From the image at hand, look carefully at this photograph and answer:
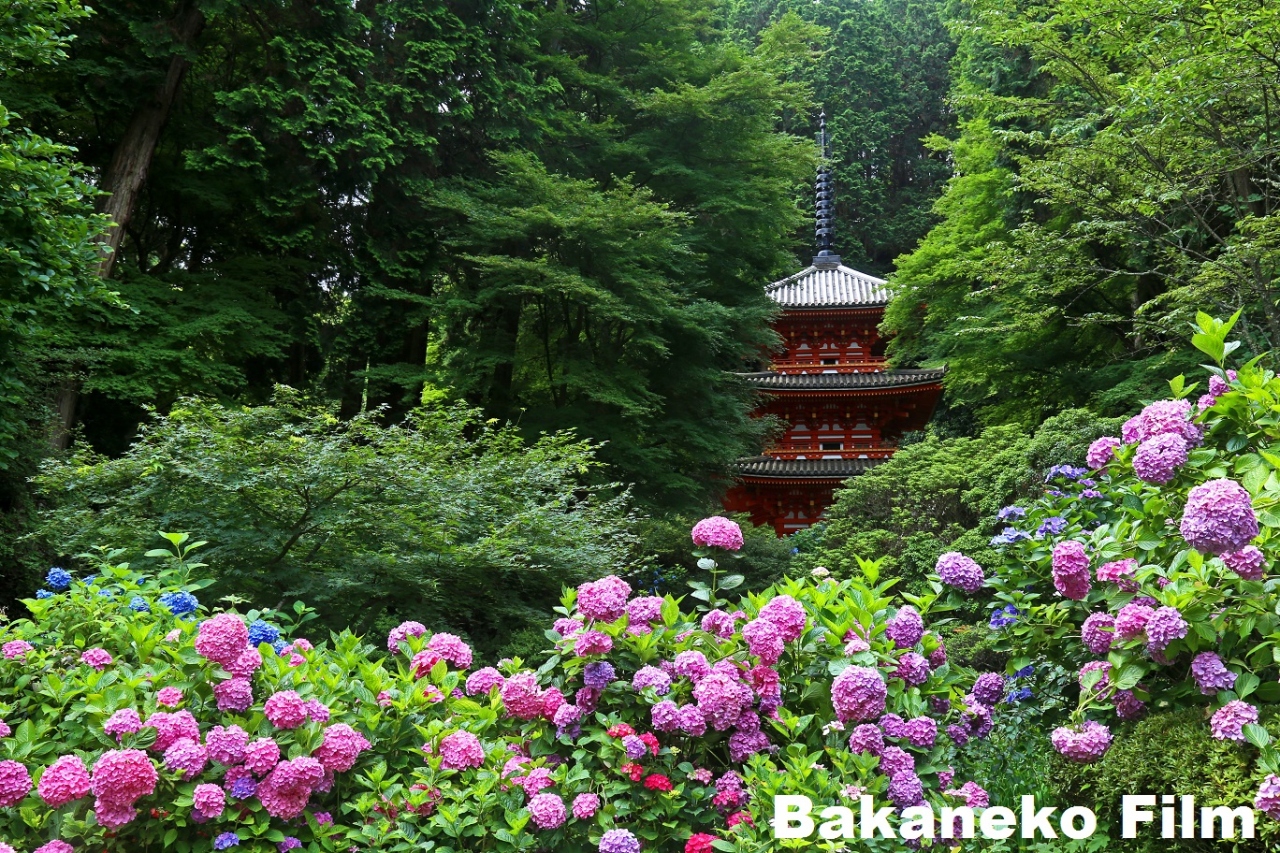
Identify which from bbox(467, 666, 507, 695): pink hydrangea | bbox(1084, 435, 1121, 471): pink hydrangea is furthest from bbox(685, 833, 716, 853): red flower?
bbox(1084, 435, 1121, 471): pink hydrangea

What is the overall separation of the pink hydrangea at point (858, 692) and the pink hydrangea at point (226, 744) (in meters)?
1.54

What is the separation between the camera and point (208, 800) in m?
2.34

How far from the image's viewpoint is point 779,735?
2.73 meters

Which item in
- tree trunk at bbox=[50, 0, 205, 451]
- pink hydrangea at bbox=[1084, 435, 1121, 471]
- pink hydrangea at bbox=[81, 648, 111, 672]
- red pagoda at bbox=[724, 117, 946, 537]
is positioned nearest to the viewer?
pink hydrangea at bbox=[81, 648, 111, 672]

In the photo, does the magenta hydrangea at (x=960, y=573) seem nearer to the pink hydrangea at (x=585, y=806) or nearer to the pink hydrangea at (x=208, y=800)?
the pink hydrangea at (x=585, y=806)

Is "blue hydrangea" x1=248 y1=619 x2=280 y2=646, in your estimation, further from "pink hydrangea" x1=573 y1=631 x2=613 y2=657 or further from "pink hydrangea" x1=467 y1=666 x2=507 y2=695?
"pink hydrangea" x1=573 y1=631 x2=613 y2=657

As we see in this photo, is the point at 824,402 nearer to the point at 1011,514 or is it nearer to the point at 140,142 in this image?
the point at 140,142

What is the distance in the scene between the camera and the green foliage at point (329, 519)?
5910mm

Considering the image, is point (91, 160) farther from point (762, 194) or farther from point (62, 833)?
point (62, 833)

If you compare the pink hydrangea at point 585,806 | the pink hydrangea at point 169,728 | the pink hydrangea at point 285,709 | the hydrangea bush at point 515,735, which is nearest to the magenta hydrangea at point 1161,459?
the hydrangea bush at point 515,735

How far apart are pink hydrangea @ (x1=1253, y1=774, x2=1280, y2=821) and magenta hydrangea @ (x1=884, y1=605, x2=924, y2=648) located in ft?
2.84

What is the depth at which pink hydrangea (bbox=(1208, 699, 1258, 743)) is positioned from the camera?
2.19 metres

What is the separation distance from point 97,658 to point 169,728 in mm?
618

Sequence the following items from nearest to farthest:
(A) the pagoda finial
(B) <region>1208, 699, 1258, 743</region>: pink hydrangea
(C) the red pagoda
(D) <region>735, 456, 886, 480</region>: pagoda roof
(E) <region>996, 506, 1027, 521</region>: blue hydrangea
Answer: (B) <region>1208, 699, 1258, 743</region>: pink hydrangea, (E) <region>996, 506, 1027, 521</region>: blue hydrangea, (D) <region>735, 456, 886, 480</region>: pagoda roof, (C) the red pagoda, (A) the pagoda finial
